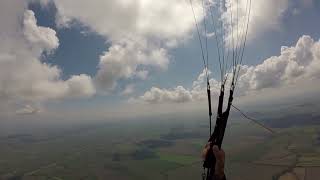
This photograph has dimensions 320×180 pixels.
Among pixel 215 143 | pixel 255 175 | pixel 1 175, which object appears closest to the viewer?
pixel 215 143

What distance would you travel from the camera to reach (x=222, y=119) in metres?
6.88

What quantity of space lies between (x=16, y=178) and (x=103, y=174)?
1297 inches

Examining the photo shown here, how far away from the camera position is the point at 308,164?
8569 centimetres

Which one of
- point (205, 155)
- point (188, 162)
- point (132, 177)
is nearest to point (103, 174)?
point (132, 177)

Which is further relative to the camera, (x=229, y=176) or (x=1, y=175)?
(x=1, y=175)

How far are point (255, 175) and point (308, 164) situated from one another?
15015 mm

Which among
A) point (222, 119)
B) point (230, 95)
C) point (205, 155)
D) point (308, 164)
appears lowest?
point (308, 164)

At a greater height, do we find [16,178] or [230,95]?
[230,95]

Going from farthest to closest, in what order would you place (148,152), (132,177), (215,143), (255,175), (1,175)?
1. (148,152)
2. (1,175)
3. (132,177)
4. (255,175)
5. (215,143)

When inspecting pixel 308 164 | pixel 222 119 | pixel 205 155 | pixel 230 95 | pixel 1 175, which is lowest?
pixel 1 175

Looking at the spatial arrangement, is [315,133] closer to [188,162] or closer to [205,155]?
[188,162]

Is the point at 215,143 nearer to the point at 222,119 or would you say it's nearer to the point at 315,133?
the point at 222,119

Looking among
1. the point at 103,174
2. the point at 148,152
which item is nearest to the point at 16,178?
the point at 103,174

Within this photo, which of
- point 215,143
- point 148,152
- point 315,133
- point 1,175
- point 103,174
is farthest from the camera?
point 148,152
